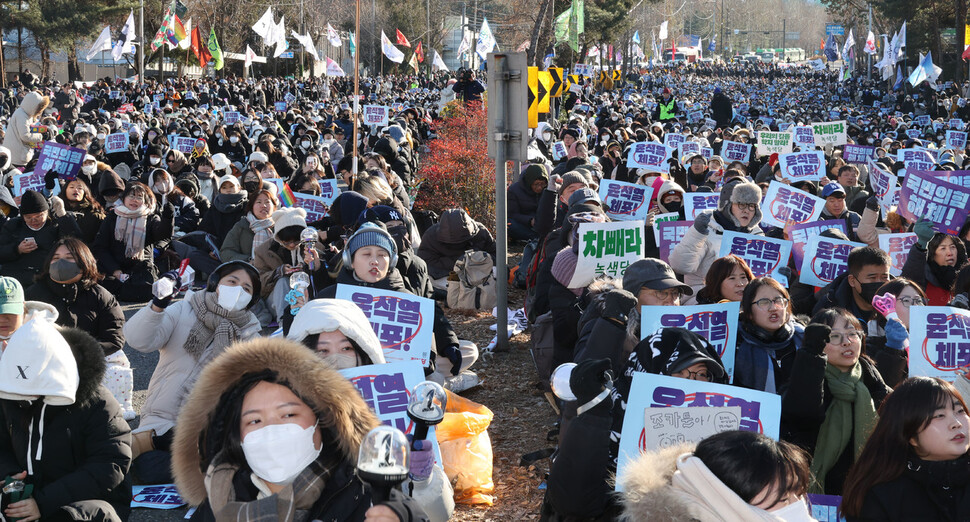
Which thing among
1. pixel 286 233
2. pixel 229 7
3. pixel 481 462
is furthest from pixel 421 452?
pixel 229 7

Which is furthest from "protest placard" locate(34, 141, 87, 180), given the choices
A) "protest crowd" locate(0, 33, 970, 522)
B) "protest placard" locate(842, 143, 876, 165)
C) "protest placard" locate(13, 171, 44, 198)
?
"protest placard" locate(842, 143, 876, 165)

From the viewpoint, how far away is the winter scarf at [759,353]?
4.79 metres

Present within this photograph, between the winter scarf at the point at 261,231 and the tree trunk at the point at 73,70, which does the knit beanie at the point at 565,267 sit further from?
the tree trunk at the point at 73,70

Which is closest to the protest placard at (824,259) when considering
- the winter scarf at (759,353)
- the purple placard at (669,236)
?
the purple placard at (669,236)

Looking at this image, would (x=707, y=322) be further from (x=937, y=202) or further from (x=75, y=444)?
(x=937, y=202)

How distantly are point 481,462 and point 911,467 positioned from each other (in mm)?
2677

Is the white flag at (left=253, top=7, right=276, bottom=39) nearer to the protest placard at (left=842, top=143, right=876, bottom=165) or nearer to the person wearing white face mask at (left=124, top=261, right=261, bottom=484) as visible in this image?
the protest placard at (left=842, top=143, right=876, bottom=165)

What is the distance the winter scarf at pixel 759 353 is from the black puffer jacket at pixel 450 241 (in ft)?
19.2

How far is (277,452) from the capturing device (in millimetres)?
2639

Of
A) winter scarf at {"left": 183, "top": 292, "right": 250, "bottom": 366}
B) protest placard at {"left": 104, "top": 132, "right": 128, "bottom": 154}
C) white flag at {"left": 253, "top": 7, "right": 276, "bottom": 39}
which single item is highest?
white flag at {"left": 253, "top": 7, "right": 276, "bottom": 39}

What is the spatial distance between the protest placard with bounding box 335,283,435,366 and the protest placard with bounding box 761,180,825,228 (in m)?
4.99

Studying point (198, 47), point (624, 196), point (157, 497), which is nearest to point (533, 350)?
point (157, 497)

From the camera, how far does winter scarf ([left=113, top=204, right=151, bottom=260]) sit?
33.4ft

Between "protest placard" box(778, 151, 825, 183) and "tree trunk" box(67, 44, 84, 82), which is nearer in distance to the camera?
"protest placard" box(778, 151, 825, 183)
